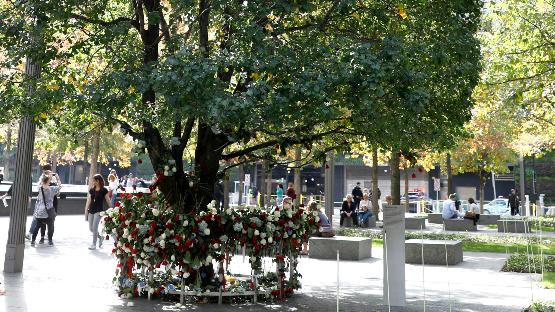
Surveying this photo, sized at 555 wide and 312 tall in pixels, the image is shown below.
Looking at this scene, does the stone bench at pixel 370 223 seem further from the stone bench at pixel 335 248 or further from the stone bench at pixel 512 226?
the stone bench at pixel 335 248

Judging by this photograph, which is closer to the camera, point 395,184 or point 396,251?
point 396,251

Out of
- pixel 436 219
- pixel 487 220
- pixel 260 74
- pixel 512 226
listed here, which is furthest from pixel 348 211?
pixel 260 74

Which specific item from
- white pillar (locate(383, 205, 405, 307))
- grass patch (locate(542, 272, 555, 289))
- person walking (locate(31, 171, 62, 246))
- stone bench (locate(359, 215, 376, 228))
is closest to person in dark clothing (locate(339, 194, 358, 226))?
stone bench (locate(359, 215, 376, 228))

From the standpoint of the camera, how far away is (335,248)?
52.0 feet

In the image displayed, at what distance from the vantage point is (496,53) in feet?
54.3

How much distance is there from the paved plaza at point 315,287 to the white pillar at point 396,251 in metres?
0.25

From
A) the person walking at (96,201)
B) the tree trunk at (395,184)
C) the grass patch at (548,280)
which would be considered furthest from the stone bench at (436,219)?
the person walking at (96,201)

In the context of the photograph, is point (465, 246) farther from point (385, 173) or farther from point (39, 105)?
point (385, 173)

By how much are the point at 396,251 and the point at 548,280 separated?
4198 mm

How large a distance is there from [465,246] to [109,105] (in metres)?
14.1

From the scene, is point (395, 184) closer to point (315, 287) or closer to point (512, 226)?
point (512, 226)

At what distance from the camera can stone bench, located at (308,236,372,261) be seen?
51.5 feet

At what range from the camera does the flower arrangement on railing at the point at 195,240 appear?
908cm

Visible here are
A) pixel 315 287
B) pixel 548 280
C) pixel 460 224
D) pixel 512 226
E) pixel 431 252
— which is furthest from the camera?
pixel 512 226
